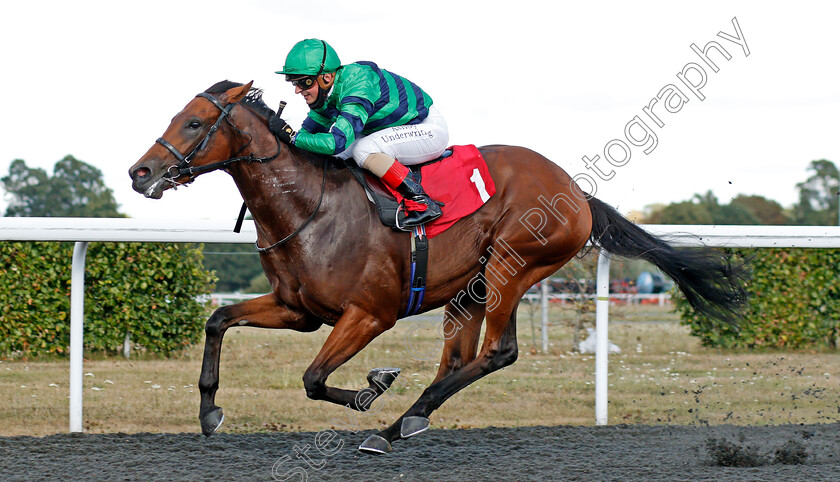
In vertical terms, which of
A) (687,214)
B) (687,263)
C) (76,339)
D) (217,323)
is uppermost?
(687,214)

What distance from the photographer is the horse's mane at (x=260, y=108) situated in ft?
11.8

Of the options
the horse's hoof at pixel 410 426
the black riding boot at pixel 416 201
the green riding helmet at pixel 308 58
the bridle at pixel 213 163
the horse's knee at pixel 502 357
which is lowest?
the horse's hoof at pixel 410 426

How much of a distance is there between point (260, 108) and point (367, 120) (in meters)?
0.49

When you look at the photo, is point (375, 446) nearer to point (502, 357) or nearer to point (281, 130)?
point (502, 357)

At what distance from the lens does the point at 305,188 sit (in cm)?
364

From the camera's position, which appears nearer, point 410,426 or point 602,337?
point 410,426

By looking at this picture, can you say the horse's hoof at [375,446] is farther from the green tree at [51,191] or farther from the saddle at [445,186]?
the green tree at [51,191]

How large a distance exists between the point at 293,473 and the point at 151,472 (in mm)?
604

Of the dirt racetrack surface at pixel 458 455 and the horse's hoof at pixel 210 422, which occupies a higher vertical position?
the horse's hoof at pixel 210 422

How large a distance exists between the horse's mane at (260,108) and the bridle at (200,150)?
10 centimetres

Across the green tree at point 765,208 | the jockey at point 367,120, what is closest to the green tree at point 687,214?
the green tree at point 765,208

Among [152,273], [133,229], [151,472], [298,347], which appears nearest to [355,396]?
[151,472]

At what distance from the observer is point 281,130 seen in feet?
12.0

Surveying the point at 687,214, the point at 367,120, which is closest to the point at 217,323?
the point at 367,120
